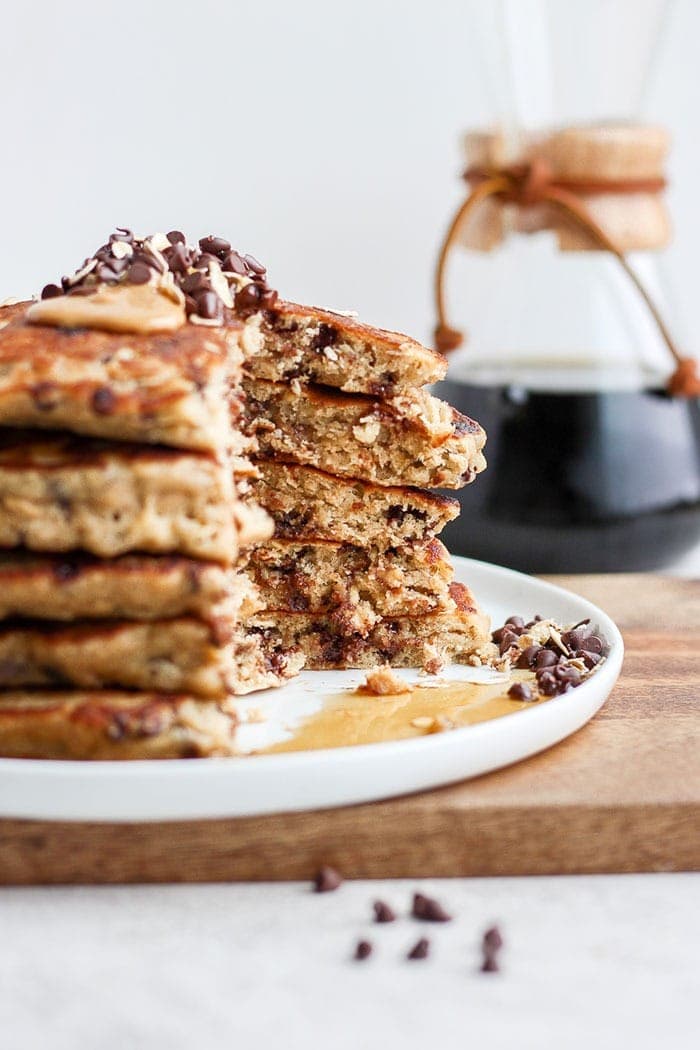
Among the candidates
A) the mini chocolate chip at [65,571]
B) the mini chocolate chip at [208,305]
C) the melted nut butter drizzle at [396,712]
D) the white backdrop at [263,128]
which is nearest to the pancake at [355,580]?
the melted nut butter drizzle at [396,712]

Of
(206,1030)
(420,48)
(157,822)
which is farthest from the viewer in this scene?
(420,48)

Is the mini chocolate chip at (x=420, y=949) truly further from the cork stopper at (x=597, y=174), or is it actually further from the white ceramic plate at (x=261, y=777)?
the cork stopper at (x=597, y=174)

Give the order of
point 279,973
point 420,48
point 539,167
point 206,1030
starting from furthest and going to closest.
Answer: point 420,48, point 539,167, point 279,973, point 206,1030

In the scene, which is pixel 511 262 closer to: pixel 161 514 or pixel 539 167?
pixel 539 167

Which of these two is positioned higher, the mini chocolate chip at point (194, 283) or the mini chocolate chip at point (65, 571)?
the mini chocolate chip at point (194, 283)

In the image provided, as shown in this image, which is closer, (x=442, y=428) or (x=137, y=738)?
(x=137, y=738)

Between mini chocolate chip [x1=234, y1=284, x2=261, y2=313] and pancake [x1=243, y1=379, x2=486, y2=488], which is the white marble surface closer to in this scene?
pancake [x1=243, y1=379, x2=486, y2=488]

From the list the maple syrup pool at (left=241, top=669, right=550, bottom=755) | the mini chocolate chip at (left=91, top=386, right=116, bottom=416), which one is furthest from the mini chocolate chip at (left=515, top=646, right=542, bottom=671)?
the mini chocolate chip at (left=91, top=386, right=116, bottom=416)

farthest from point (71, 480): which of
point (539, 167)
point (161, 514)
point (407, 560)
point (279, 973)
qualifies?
point (539, 167)
